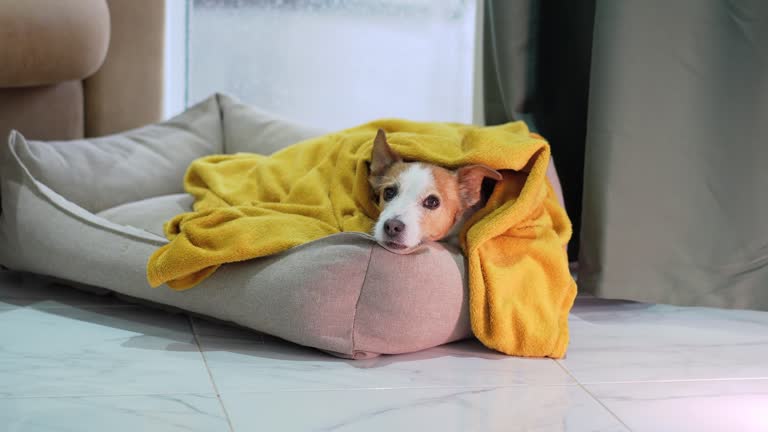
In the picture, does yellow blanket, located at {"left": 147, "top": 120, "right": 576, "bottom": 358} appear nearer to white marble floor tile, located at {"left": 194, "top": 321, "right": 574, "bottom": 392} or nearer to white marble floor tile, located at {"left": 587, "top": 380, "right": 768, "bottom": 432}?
white marble floor tile, located at {"left": 194, "top": 321, "right": 574, "bottom": 392}

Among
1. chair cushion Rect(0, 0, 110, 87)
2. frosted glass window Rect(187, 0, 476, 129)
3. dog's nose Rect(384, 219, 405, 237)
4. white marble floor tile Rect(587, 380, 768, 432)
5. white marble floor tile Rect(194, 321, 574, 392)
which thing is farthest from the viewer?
frosted glass window Rect(187, 0, 476, 129)

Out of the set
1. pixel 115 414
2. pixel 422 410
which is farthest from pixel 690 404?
pixel 115 414

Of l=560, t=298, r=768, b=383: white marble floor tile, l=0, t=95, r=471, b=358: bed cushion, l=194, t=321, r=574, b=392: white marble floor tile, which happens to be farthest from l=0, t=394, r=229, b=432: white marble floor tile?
l=560, t=298, r=768, b=383: white marble floor tile

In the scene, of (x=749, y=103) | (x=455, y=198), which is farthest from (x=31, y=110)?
(x=749, y=103)

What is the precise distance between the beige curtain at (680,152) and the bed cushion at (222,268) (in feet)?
1.59

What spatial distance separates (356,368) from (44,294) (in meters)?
0.90

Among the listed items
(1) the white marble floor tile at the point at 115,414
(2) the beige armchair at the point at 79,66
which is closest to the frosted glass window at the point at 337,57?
(2) the beige armchair at the point at 79,66

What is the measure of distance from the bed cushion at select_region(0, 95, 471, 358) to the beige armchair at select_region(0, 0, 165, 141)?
22 cm

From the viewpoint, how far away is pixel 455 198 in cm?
191

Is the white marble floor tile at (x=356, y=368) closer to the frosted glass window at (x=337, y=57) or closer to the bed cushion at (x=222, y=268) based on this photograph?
the bed cushion at (x=222, y=268)

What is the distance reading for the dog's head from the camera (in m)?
1.82

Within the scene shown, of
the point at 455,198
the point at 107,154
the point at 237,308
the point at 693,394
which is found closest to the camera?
the point at 693,394

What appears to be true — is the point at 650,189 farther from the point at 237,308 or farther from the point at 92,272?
the point at 92,272

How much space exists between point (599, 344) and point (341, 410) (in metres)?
0.70
